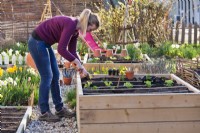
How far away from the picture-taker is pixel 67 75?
24.2 ft

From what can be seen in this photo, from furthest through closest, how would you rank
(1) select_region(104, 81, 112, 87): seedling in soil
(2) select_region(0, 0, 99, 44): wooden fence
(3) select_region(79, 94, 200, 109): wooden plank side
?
(2) select_region(0, 0, 99, 44): wooden fence < (1) select_region(104, 81, 112, 87): seedling in soil < (3) select_region(79, 94, 200, 109): wooden plank side

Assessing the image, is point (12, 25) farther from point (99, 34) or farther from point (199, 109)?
point (199, 109)

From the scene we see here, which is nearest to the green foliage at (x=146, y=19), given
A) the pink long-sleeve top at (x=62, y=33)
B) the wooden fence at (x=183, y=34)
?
the wooden fence at (x=183, y=34)

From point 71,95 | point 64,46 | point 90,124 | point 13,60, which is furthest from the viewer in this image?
point 13,60

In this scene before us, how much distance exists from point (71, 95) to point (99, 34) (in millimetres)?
6268

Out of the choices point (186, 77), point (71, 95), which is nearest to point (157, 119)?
point (186, 77)

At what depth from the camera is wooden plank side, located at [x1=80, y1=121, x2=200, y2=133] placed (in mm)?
3875

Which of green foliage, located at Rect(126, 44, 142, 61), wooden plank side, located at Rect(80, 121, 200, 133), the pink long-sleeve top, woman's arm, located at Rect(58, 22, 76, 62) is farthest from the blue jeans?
green foliage, located at Rect(126, 44, 142, 61)

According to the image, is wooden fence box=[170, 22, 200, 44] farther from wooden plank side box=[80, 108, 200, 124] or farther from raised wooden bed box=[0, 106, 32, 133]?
wooden plank side box=[80, 108, 200, 124]

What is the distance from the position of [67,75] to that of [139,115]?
3.58m

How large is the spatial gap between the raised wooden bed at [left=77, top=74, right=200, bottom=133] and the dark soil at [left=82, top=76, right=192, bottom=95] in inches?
13.5

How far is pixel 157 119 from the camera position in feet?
12.9

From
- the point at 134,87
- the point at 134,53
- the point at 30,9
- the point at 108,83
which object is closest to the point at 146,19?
the point at 134,53

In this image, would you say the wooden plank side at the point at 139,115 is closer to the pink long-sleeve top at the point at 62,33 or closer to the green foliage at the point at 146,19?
the pink long-sleeve top at the point at 62,33
